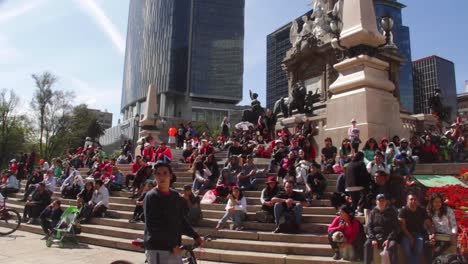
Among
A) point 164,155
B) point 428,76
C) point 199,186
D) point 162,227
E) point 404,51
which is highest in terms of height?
point 404,51

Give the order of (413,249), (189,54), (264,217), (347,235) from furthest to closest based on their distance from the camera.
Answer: (189,54) → (264,217) → (347,235) → (413,249)

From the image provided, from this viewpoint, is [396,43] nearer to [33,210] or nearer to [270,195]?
[270,195]

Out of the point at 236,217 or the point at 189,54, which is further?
the point at 189,54

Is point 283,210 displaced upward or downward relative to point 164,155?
downward

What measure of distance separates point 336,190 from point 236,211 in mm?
2434

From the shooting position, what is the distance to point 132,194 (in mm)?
12164

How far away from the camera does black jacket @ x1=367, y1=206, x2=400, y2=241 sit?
5817mm

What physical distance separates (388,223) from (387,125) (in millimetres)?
6723

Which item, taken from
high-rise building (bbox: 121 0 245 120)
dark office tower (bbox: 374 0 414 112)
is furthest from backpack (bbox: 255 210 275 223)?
high-rise building (bbox: 121 0 245 120)

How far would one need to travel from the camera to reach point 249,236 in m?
8.01

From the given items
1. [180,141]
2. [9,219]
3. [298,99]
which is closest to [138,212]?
[9,219]

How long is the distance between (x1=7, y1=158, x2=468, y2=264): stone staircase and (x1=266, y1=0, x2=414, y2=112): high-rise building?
60.9 metres

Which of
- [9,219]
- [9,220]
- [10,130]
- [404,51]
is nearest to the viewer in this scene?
[9,219]

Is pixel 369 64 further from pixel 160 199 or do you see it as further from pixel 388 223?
pixel 160 199
